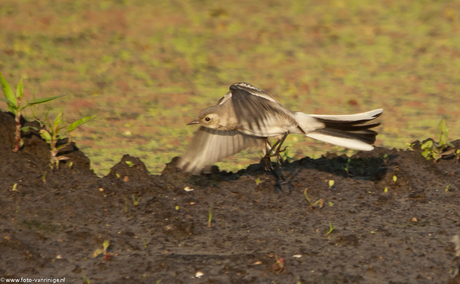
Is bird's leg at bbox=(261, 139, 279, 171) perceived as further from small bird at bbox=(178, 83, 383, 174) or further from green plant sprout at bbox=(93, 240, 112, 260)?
green plant sprout at bbox=(93, 240, 112, 260)

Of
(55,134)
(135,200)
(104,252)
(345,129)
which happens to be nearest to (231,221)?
(135,200)

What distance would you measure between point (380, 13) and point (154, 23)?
405 cm

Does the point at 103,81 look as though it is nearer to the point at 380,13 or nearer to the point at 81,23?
the point at 81,23

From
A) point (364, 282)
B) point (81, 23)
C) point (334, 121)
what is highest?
point (81, 23)

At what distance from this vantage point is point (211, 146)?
4.54 meters

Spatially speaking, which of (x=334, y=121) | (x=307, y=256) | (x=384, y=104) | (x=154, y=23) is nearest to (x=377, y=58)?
(x=384, y=104)

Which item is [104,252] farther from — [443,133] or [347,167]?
[443,133]

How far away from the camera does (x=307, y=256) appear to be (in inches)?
152

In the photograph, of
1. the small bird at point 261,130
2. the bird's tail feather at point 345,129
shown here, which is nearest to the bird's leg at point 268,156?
→ the small bird at point 261,130

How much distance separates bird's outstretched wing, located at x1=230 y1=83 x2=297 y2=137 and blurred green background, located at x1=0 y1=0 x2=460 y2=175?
124cm

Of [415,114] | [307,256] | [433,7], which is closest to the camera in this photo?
[307,256]

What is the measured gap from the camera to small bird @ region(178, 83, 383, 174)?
14.3ft

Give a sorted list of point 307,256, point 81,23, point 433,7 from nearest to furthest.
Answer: point 307,256 → point 81,23 → point 433,7

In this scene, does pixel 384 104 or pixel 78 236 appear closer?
pixel 78 236
